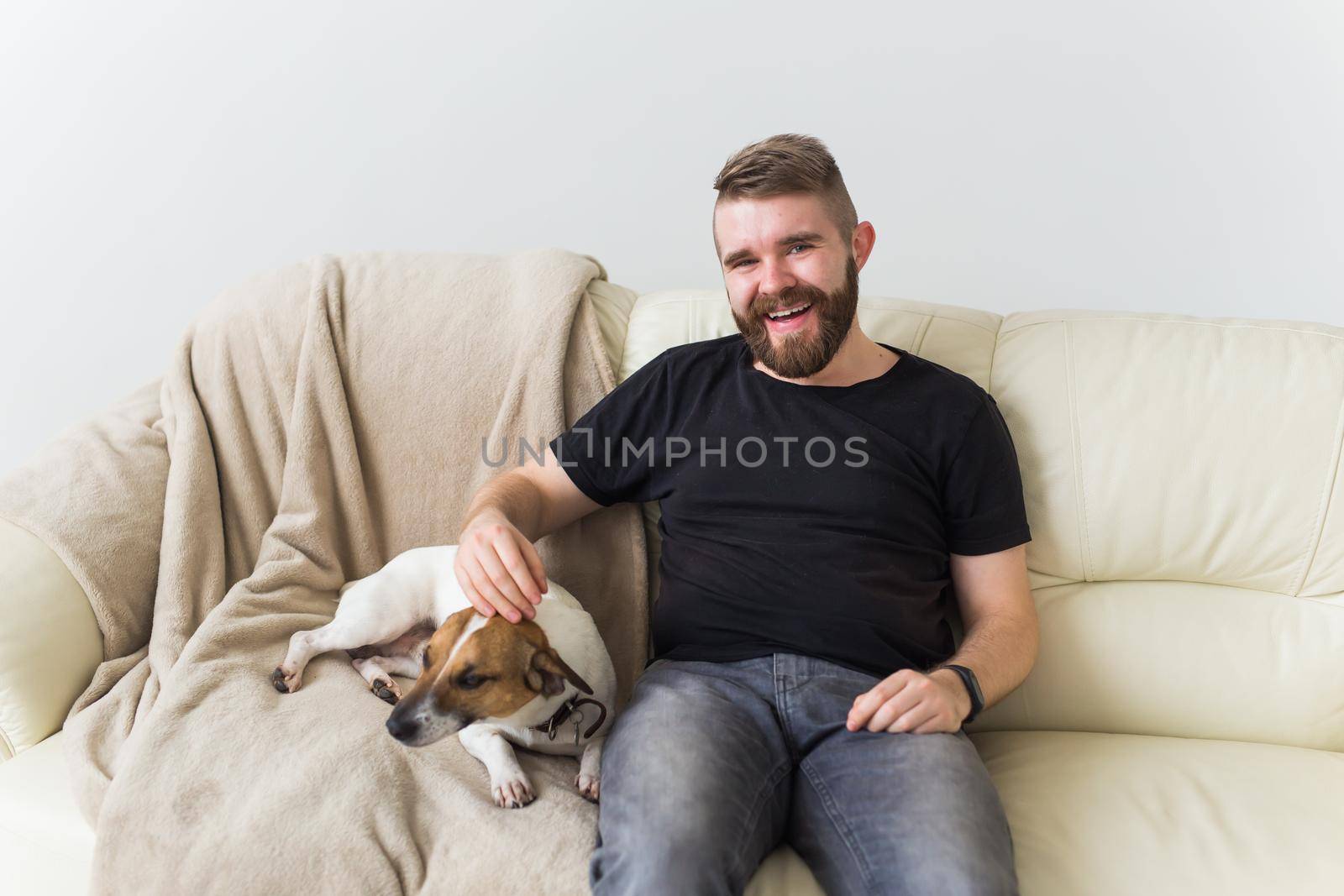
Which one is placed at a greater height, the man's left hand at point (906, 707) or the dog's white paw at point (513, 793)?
the man's left hand at point (906, 707)

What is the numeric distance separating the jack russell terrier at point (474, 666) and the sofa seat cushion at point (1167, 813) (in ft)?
2.34

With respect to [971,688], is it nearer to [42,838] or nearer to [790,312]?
[790,312]

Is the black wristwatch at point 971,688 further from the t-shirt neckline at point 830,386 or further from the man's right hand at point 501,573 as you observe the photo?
the man's right hand at point 501,573

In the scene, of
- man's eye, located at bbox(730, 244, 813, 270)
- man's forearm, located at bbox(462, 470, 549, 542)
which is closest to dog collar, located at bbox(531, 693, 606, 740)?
man's forearm, located at bbox(462, 470, 549, 542)

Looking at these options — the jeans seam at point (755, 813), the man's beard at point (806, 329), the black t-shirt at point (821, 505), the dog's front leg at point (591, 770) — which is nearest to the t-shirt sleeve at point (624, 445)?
the black t-shirt at point (821, 505)

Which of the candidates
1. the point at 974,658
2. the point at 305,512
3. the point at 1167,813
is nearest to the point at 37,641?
the point at 305,512

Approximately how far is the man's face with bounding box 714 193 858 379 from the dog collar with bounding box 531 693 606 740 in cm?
66

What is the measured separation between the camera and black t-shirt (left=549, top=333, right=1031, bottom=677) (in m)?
1.63

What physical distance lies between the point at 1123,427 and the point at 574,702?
1144 millimetres

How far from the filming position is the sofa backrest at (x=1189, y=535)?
5.96 ft

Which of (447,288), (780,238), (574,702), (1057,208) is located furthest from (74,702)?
(1057,208)

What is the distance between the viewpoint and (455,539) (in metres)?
2.04

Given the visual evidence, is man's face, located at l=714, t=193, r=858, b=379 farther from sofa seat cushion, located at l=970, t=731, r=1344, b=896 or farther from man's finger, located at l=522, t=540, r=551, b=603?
sofa seat cushion, located at l=970, t=731, r=1344, b=896

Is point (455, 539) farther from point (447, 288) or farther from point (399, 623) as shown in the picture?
point (447, 288)
